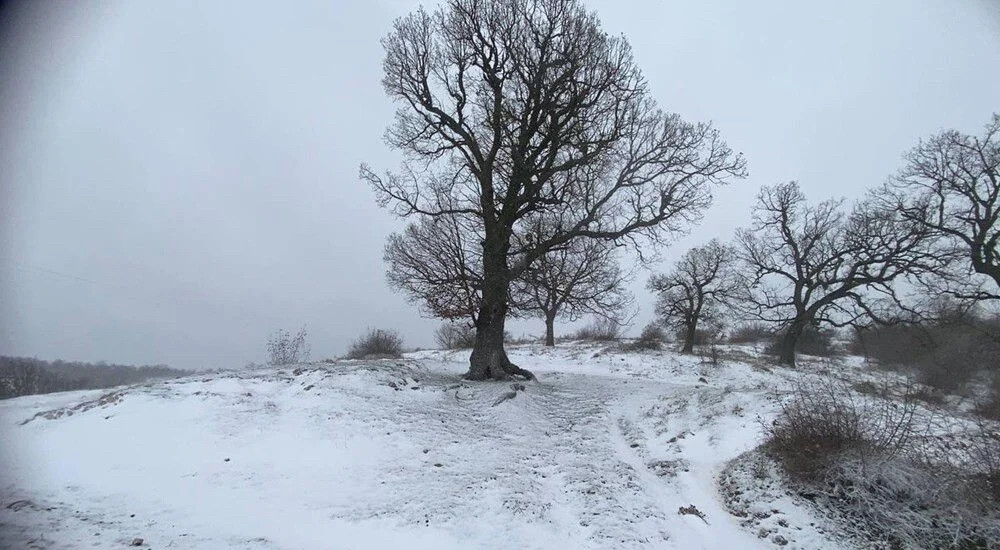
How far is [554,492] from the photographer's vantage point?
6648 mm

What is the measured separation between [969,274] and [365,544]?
24.8 m

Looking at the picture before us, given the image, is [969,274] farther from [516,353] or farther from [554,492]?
[554,492]

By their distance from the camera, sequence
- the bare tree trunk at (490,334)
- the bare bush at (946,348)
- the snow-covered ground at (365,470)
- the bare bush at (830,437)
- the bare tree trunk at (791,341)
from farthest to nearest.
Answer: the bare tree trunk at (791,341)
the bare bush at (946,348)
the bare tree trunk at (490,334)
the bare bush at (830,437)
the snow-covered ground at (365,470)

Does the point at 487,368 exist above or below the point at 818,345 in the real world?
above

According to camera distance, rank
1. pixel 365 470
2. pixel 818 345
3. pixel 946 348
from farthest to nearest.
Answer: pixel 818 345
pixel 946 348
pixel 365 470

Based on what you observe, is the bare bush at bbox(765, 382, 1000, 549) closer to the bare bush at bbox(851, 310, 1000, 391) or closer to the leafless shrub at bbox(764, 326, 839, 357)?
the bare bush at bbox(851, 310, 1000, 391)

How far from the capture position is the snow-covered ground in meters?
5.32

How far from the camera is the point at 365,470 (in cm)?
702

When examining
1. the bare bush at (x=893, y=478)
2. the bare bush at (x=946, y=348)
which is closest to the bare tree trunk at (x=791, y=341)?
the bare bush at (x=946, y=348)

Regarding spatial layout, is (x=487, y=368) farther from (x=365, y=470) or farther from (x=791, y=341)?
(x=791, y=341)

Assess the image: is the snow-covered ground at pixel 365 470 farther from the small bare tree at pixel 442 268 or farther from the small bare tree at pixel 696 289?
the small bare tree at pixel 696 289

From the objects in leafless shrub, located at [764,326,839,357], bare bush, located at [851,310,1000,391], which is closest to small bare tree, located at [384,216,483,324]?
bare bush, located at [851,310,1000,391]

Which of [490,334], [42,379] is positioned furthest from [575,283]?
[42,379]

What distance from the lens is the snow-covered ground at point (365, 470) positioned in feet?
17.5
